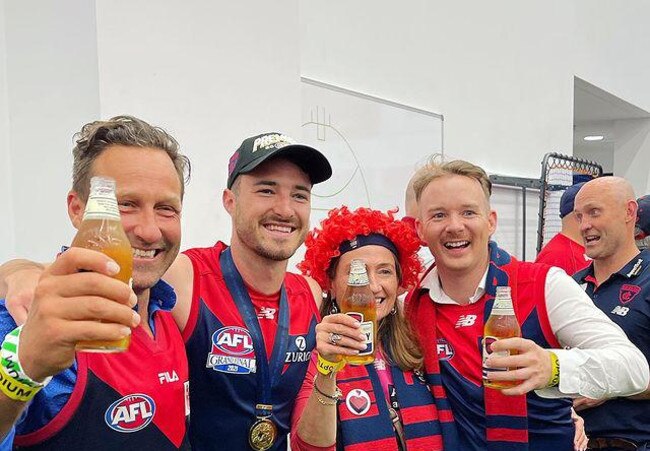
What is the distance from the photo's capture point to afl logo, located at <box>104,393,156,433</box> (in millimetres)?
1160

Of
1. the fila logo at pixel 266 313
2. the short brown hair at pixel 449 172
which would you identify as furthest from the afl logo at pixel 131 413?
the short brown hair at pixel 449 172

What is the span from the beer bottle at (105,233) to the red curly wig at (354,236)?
1093 millimetres

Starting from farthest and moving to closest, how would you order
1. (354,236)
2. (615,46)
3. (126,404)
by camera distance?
1. (615,46)
2. (354,236)
3. (126,404)

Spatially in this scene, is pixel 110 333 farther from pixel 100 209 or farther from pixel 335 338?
pixel 335 338

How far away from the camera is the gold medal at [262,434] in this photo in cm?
163

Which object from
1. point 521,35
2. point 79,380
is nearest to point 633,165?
point 521,35

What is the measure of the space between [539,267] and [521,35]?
492cm

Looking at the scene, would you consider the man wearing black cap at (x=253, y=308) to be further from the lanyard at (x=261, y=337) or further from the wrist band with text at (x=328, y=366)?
the wrist band with text at (x=328, y=366)

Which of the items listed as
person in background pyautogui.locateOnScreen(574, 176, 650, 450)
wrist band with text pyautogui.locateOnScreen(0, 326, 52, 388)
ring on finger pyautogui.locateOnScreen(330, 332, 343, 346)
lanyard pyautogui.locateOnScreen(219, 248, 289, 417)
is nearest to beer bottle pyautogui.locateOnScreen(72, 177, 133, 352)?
wrist band with text pyautogui.locateOnScreen(0, 326, 52, 388)

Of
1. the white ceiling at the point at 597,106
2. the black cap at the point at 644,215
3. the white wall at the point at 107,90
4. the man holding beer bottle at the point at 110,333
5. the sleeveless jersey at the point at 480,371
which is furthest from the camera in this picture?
the white ceiling at the point at 597,106

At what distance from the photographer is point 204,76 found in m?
2.66

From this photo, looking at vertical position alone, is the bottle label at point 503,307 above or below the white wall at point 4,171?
below

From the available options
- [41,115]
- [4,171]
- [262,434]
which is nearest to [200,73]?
[41,115]

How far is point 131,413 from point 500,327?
1.05 metres
